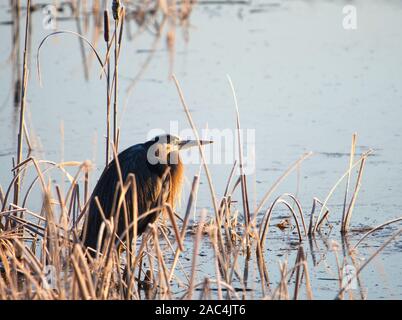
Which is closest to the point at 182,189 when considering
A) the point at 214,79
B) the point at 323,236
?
the point at 323,236

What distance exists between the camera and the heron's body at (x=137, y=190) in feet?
16.7

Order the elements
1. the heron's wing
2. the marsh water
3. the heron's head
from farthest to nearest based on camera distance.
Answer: the marsh water, the heron's head, the heron's wing

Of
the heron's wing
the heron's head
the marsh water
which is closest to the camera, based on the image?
the heron's wing

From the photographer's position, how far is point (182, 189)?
6074 mm

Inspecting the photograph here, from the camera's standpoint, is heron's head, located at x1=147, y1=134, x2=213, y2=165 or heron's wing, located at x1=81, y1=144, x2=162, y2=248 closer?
heron's wing, located at x1=81, y1=144, x2=162, y2=248

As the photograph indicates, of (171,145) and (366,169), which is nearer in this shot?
(171,145)

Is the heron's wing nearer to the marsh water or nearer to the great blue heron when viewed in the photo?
the great blue heron

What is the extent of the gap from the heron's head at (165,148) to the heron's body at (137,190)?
2 centimetres

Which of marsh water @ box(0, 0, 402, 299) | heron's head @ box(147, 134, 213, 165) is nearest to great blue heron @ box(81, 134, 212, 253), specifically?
heron's head @ box(147, 134, 213, 165)

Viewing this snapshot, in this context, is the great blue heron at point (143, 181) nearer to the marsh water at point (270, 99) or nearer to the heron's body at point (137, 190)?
the heron's body at point (137, 190)

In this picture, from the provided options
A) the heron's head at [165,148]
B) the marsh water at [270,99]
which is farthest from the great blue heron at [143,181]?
the marsh water at [270,99]

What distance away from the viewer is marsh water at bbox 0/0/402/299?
19.6ft
